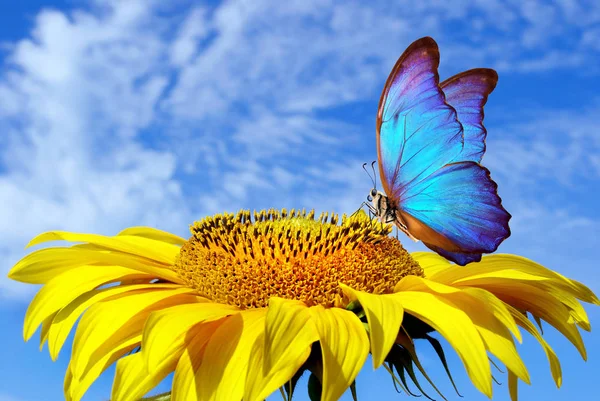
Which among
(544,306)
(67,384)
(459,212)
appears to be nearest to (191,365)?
(67,384)

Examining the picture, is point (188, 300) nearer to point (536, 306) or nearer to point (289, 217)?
point (289, 217)

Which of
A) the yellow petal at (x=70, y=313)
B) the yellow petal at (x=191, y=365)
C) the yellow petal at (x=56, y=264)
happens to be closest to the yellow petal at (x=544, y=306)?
the yellow petal at (x=191, y=365)

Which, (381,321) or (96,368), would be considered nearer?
(381,321)

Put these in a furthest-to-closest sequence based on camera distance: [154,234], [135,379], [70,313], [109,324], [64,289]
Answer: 1. [154,234]
2. [64,289]
3. [70,313]
4. [109,324]
5. [135,379]

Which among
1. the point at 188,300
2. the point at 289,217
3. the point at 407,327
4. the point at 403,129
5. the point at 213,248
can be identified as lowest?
the point at 407,327

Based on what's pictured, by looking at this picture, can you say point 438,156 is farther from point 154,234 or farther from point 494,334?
point 154,234

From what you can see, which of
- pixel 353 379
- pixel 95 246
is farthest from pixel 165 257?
pixel 353 379
